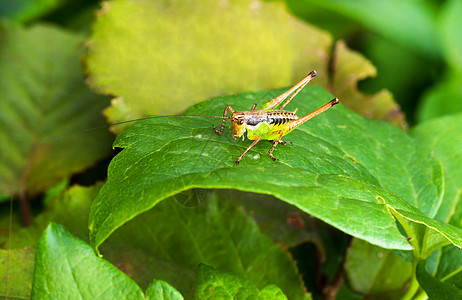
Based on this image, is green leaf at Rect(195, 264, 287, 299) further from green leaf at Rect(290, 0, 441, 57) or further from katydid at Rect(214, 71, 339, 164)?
green leaf at Rect(290, 0, 441, 57)

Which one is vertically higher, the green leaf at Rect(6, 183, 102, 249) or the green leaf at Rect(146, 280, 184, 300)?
the green leaf at Rect(146, 280, 184, 300)

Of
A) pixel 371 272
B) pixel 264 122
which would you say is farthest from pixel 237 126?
pixel 371 272

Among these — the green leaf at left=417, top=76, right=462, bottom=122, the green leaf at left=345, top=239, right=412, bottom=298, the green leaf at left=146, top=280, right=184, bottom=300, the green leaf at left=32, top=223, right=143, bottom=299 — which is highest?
the green leaf at left=32, top=223, right=143, bottom=299

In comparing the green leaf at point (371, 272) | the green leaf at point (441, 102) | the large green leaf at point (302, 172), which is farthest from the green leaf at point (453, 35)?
the green leaf at point (371, 272)

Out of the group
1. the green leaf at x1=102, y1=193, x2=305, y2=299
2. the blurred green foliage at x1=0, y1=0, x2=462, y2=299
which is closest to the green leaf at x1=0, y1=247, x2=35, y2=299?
the blurred green foliage at x1=0, y1=0, x2=462, y2=299

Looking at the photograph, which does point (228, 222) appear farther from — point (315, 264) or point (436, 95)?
point (436, 95)

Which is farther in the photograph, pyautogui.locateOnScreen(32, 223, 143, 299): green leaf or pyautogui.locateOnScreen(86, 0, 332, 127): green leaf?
pyautogui.locateOnScreen(86, 0, 332, 127): green leaf

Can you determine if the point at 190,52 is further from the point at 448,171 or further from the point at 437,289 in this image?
the point at 437,289

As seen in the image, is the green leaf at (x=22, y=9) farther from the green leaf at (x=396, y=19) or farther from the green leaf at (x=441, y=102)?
the green leaf at (x=441, y=102)
